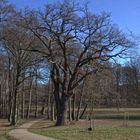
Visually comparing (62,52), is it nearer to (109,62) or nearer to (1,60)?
(109,62)

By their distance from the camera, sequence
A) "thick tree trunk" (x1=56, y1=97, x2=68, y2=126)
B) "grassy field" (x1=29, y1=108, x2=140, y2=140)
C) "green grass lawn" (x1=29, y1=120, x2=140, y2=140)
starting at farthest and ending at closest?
"thick tree trunk" (x1=56, y1=97, x2=68, y2=126) < "grassy field" (x1=29, y1=108, x2=140, y2=140) < "green grass lawn" (x1=29, y1=120, x2=140, y2=140)

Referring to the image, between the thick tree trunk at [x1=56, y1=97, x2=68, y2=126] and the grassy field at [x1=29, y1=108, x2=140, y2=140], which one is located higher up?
the thick tree trunk at [x1=56, y1=97, x2=68, y2=126]

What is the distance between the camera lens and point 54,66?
43969mm

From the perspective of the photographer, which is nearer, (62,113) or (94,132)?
(94,132)

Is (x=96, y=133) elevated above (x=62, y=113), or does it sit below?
below

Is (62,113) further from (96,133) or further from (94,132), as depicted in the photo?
(96,133)

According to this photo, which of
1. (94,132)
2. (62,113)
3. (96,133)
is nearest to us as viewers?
(96,133)

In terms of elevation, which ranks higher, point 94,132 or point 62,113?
point 62,113

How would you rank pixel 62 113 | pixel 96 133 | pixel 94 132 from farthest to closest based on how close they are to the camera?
pixel 62 113 < pixel 94 132 < pixel 96 133

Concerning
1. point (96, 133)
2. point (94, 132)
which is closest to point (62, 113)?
point (94, 132)

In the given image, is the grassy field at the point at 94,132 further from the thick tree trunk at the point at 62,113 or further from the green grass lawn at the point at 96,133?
the thick tree trunk at the point at 62,113

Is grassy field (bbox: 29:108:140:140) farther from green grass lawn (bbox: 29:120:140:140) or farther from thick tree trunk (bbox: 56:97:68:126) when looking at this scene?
thick tree trunk (bbox: 56:97:68:126)

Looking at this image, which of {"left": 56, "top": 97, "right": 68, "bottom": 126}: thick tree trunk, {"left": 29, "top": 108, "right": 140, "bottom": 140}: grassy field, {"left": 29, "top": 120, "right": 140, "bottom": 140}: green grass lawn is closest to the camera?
{"left": 29, "top": 120, "right": 140, "bottom": 140}: green grass lawn

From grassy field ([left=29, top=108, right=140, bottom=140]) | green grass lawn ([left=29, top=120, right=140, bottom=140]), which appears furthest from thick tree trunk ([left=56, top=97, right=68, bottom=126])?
green grass lawn ([left=29, top=120, right=140, bottom=140])
